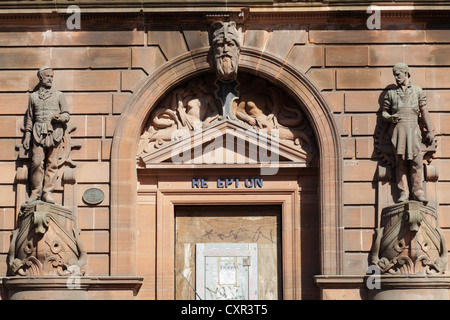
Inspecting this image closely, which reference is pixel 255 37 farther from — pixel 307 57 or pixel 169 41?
pixel 169 41

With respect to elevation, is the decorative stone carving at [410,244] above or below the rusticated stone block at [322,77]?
below

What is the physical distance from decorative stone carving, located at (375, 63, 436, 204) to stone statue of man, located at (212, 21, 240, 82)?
3197 millimetres

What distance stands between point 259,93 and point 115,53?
314 cm

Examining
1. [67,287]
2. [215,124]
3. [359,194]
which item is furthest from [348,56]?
[67,287]

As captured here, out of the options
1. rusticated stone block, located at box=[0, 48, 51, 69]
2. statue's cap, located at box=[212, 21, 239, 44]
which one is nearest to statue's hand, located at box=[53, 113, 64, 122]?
rusticated stone block, located at box=[0, 48, 51, 69]

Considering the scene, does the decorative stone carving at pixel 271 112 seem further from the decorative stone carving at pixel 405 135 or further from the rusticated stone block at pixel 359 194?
the decorative stone carving at pixel 405 135

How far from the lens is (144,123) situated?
2309 cm

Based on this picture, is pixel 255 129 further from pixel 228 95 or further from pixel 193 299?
pixel 193 299

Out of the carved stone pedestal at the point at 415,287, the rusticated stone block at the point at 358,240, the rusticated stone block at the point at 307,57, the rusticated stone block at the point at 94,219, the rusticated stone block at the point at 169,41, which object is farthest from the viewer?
the rusticated stone block at the point at 169,41

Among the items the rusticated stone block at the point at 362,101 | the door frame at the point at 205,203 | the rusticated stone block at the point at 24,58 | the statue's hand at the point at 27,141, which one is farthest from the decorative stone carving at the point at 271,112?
the statue's hand at the point at 27,141

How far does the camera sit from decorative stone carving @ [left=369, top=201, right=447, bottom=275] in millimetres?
21609

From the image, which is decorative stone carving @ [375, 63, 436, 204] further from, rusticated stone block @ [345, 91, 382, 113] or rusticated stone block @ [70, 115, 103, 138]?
rusticated stone block @ [70, 115, 103, 138]

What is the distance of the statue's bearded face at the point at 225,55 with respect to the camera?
2275 cm
